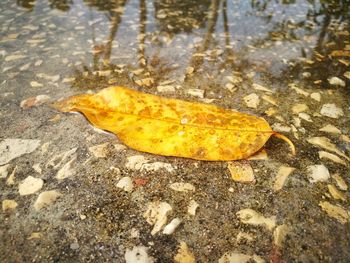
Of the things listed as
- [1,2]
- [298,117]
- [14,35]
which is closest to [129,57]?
[14,35]

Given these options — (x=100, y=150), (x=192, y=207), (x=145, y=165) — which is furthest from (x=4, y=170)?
(x=192, y=207)

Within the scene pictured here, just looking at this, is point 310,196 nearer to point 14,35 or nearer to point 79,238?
point 79,238

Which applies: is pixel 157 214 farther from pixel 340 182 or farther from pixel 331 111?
pixel 331 111

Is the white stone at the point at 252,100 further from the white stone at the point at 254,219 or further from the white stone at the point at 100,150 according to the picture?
the white stone at the point at 100,150

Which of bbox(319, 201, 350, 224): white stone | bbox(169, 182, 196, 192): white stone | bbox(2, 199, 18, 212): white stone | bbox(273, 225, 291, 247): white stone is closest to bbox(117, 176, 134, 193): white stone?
bbox(169, 182, 196, 192): white stone

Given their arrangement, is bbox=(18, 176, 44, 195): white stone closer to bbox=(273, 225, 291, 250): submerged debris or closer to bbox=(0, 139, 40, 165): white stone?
bbox=(0, 139, 40, 165): white stone

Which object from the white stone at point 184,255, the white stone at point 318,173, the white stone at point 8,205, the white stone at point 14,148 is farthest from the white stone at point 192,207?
the white stone at point 14,148

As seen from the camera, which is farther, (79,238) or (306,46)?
(306,46)
